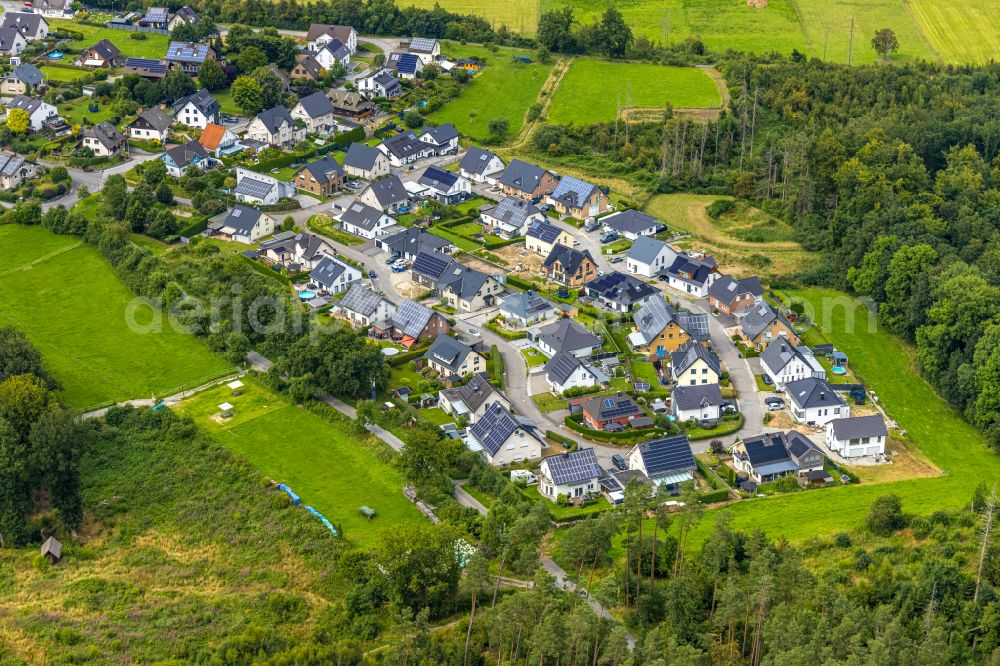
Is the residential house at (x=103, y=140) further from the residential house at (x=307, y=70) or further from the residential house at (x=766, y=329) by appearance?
the residential house at (x=766, y=329)

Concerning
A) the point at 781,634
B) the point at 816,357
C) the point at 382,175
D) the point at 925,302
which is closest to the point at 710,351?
the point at 816,357

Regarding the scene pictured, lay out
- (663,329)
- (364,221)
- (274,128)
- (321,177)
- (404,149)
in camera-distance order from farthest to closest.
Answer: (274,128) < (404,149) < (321,177) < (364,221) < (663,329)

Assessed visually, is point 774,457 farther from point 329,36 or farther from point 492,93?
point 329,36

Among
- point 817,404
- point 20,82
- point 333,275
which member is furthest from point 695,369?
point 20,82

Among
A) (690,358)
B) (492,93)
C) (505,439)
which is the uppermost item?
(492,93)

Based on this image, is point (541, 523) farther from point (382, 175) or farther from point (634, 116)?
point (634, 116)

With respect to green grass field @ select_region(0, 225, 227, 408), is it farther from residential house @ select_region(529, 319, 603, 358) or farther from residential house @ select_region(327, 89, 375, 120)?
residential house @ select_region(327, 89, 375, 120)

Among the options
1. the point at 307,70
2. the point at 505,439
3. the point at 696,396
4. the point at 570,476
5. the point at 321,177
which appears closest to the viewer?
the point at 570,476
